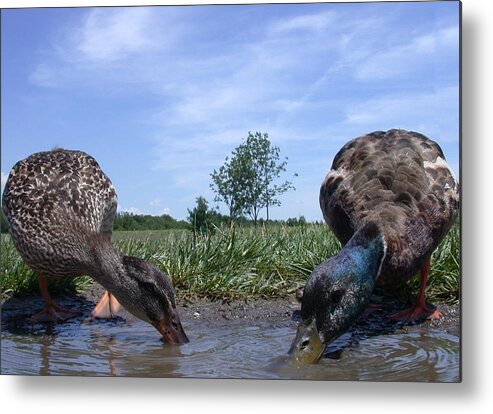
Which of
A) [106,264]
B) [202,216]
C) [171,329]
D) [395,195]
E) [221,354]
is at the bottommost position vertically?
[221,354]

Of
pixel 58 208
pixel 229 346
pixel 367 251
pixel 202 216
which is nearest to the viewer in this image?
pixel 367 251

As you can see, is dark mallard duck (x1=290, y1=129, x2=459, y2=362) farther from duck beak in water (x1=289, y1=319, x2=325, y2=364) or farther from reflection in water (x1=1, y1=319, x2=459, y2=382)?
reflection in water (x1=1, y1=319, x2=459, y2=382)

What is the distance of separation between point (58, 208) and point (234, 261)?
104 centimetres

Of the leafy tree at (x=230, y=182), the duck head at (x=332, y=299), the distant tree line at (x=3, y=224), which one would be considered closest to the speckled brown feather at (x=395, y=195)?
the duck head at (x=332, y=299)

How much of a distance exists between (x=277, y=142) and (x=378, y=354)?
115 cm

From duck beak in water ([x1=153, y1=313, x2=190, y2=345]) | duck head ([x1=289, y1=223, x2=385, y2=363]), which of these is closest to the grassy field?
duck beak in water ([x1=153, y1=313, x2=190, y2=345])

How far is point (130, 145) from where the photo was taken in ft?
14.0

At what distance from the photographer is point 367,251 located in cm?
389

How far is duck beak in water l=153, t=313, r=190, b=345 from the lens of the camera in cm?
410

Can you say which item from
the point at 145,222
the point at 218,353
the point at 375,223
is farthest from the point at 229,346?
A: the point at 375,223

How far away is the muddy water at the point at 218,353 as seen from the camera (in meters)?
3.94

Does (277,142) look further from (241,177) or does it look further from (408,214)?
(408,214)

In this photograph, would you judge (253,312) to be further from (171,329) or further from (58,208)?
(58,208)

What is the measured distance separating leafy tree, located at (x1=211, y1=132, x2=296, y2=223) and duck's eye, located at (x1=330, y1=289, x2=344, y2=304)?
0.63m
